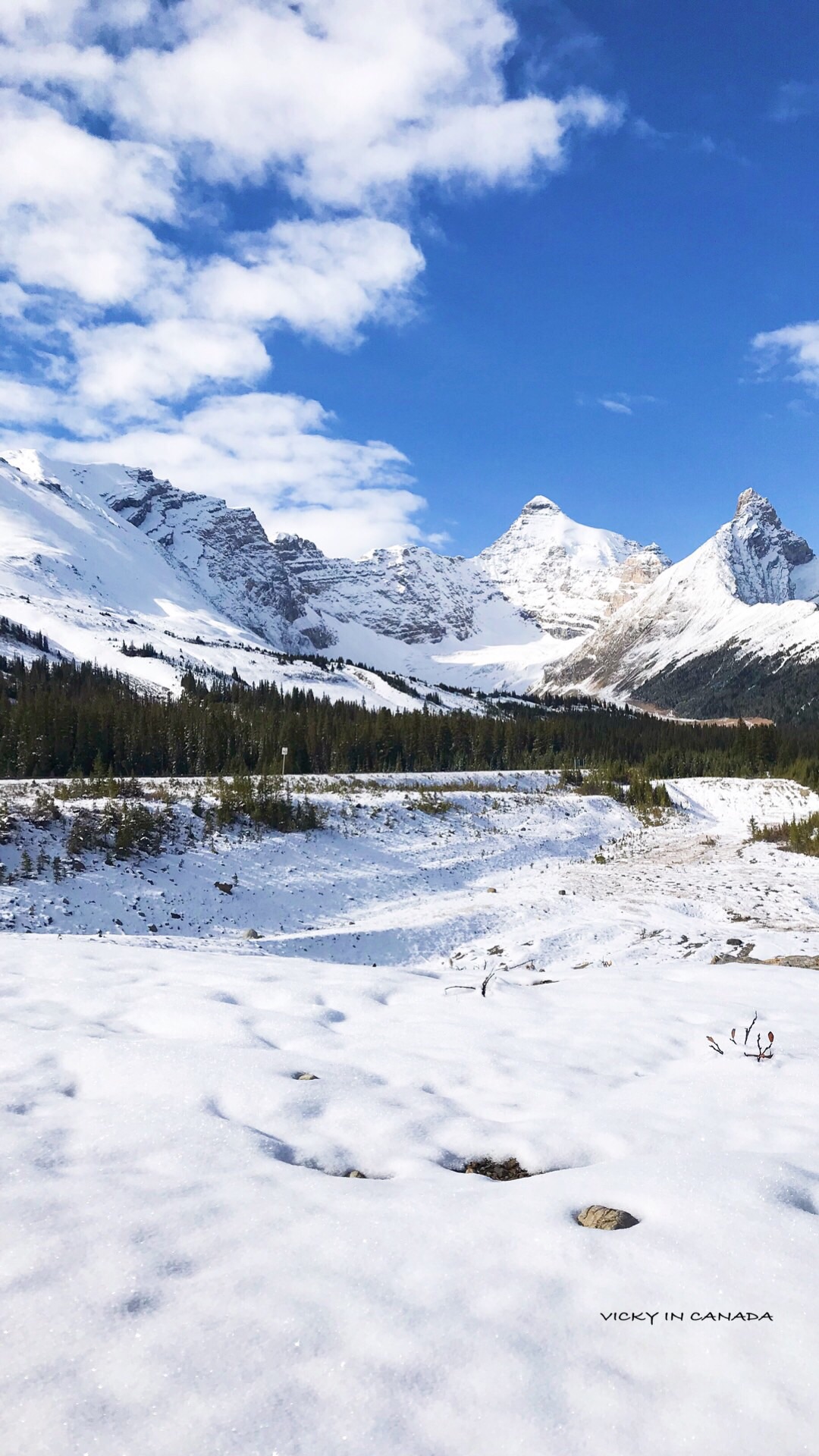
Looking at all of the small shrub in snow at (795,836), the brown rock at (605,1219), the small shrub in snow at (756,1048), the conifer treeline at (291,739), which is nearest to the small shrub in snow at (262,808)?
the conifer treeline at (291,739)

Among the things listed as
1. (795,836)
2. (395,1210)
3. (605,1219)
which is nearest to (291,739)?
(795,836)

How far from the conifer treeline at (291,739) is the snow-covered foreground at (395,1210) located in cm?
2633

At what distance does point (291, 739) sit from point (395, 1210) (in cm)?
5525

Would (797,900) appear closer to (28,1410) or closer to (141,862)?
(141,862)

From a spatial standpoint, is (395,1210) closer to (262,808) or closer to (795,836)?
(262,808)

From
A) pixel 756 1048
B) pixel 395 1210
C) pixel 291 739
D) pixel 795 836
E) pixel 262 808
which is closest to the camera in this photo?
pixel 395 1210

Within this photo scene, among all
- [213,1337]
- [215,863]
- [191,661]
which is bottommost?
[215,863]

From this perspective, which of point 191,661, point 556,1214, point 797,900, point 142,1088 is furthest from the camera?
point 191,661

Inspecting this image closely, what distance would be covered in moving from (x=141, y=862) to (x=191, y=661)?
145m

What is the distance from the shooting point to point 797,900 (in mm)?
18844

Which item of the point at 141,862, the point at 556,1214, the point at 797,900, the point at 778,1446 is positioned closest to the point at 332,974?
the point at 556,1214

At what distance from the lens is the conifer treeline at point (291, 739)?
4606 cm

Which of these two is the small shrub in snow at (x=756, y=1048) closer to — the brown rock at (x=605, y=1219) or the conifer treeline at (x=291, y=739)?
the brown rock at (x=605, y=1219)

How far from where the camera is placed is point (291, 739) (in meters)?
57.9
